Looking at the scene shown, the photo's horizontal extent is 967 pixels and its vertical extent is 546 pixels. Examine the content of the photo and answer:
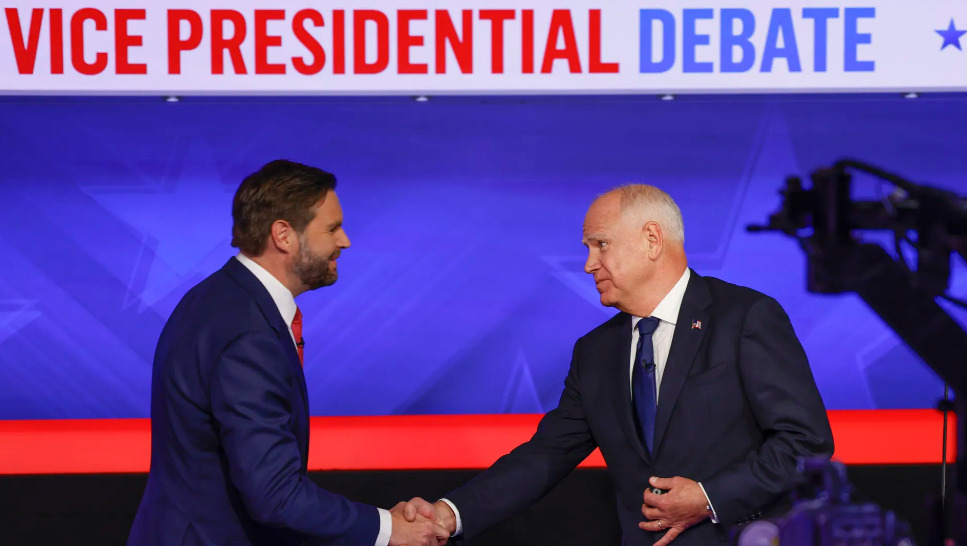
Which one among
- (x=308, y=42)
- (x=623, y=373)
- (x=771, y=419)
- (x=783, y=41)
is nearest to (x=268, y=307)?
(x=623, y=373)

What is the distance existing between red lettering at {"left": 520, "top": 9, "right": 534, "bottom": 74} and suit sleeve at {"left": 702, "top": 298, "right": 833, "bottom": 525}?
1143 mm

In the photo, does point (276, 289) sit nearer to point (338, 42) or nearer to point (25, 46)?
point (338, 42)

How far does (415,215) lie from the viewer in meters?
4.14

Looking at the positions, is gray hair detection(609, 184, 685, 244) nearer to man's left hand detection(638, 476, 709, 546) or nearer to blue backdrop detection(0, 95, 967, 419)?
man's left hand detection(638, 476, 709, 546)

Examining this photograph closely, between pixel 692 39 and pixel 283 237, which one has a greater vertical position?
pixel 692 39

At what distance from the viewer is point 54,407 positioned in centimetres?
418

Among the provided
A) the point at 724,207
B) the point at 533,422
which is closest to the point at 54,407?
the point at 533,422

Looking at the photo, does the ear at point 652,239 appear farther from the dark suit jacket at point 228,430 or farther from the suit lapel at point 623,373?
the dark suit jacket at point 228,430

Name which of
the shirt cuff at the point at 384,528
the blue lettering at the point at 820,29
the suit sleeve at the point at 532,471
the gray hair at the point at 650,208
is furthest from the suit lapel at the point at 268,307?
the blue lettering at the point at 820,29

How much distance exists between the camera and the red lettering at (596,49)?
314 cm

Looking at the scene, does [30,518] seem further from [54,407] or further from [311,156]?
[311,156]

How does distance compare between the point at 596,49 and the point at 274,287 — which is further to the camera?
the point at 596,49

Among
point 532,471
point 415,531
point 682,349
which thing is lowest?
point 415,531

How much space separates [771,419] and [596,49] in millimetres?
1337
